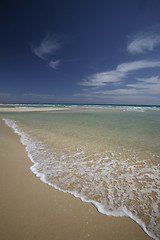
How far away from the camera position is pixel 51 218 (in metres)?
2.21

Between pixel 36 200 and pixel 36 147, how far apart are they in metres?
3.27

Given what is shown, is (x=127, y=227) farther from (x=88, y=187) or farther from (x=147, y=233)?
(x=88, y=187)

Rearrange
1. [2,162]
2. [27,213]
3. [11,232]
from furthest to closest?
[2,162] < [27,213] < [11,232]

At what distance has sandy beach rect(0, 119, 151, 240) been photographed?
1.97m

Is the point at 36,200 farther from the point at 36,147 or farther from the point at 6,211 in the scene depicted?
the point at 36,147

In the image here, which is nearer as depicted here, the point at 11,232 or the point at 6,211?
the point at 11,232

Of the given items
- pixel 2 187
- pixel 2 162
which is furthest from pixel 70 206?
pixel 2 162

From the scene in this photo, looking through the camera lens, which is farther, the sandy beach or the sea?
the sea

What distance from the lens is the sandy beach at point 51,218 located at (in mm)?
1971

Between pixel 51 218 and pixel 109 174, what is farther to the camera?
pixel 109 174

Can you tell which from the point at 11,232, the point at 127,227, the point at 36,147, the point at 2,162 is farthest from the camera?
the point at 36,147

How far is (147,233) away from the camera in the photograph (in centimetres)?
202

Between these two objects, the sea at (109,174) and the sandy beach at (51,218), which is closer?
the sandy beach at (51,218)

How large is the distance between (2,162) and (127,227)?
A: 4103 millimetres
